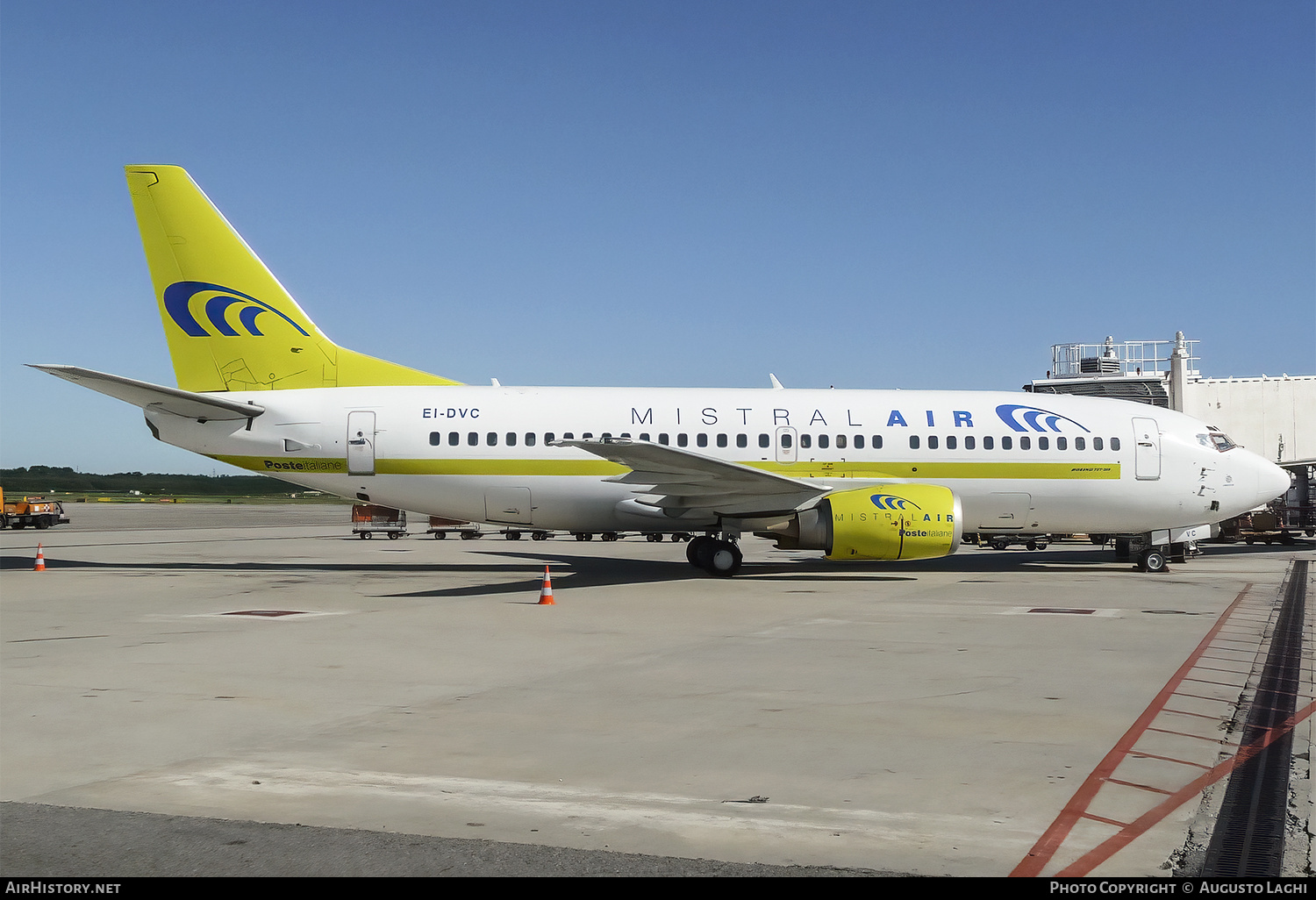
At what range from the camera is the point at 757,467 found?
67.3 ft

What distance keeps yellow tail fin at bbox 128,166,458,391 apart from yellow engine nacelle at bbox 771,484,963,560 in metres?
10.0

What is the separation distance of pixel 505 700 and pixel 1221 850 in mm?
5299

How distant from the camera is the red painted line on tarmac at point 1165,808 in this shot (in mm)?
4578

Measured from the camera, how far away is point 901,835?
196 inches

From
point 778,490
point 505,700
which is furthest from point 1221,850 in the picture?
point 778,490

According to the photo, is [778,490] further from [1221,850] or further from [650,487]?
[1221,850]

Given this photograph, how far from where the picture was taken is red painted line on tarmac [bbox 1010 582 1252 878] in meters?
4.61

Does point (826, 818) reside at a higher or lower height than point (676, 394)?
lower

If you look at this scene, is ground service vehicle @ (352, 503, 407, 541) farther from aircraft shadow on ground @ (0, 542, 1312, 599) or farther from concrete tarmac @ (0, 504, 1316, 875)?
concrete tarmac @ (0, 504, 1316, 875)

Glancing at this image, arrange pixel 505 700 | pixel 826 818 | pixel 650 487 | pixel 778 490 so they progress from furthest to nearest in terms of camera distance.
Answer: pixel 650 487 < pixel 778 490 < pixel 505 700 < pixel 826 818

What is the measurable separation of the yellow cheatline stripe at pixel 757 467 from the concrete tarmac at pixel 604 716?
356 cm

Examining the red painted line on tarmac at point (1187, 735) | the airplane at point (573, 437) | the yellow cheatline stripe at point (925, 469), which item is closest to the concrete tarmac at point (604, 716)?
the red painted line on tarmac at point (1187, 735)

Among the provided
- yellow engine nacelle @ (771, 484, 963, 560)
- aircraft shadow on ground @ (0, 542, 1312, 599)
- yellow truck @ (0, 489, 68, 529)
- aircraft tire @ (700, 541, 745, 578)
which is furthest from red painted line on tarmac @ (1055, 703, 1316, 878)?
yellow truck @ (0, 489, 68, 529)

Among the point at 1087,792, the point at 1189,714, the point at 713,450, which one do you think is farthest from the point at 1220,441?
the point at 1087,792
